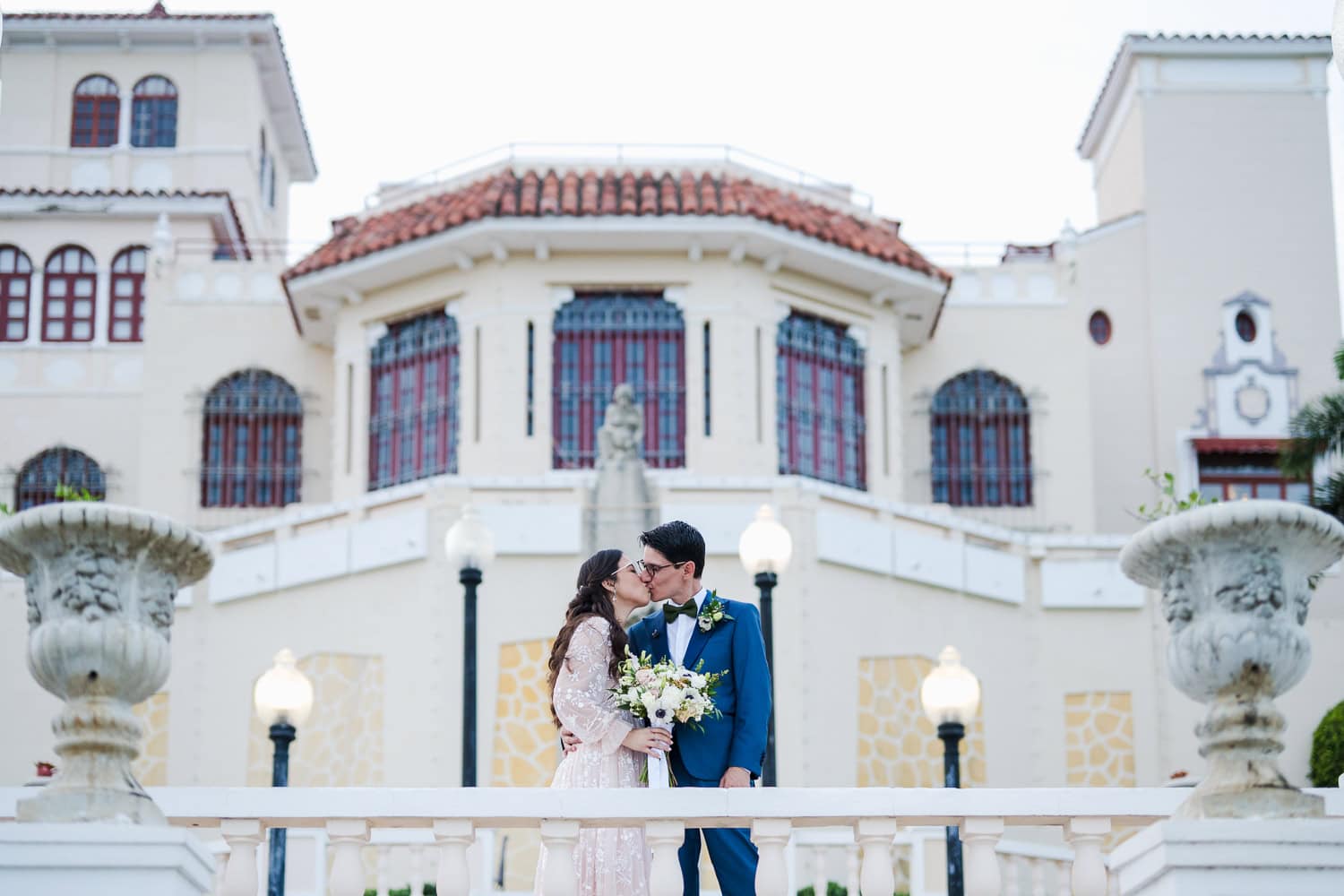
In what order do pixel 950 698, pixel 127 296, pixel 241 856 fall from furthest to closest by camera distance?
pixel 127 296, pixel 950 698, pixel 241 856

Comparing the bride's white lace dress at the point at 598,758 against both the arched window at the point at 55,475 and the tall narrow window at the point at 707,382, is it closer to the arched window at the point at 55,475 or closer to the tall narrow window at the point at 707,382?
the tall narrow window at the point at 707,382

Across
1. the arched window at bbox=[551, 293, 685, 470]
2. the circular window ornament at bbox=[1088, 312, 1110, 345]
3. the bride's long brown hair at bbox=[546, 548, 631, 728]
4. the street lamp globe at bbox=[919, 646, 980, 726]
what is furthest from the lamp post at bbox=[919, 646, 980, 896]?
the circular window ornament at bbox=[1088, 312, 1110, 345]

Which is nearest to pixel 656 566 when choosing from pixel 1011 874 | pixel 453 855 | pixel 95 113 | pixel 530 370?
pixel 453 855

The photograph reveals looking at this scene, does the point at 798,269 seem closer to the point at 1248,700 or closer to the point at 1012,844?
the point at 1012,844

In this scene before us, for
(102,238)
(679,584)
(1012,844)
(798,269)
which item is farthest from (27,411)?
(679,584)

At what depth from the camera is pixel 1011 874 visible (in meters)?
18.4

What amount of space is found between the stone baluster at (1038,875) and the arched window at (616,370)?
9.83 metres

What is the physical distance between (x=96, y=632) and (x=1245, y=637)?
4.63 metres

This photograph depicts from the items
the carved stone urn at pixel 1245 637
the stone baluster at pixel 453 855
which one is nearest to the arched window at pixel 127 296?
the stone baluster at pixel 453 855

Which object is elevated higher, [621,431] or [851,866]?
[621,431]

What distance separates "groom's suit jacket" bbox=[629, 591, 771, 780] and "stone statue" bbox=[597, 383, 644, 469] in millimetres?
12965

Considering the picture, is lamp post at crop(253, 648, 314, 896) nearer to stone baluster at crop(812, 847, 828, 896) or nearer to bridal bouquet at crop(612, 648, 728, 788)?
stone baluster at crop(812, 847, 828, 896)

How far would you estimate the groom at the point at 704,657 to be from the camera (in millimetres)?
9641

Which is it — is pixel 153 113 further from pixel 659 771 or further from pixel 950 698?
pixel 659 771
